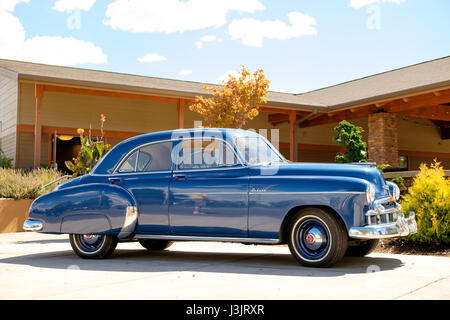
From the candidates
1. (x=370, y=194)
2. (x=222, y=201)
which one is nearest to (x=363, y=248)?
(x=370, y=194)

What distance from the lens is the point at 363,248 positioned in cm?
725

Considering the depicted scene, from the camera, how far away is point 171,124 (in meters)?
23.1

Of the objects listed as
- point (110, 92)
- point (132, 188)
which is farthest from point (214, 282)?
point (110, 92)

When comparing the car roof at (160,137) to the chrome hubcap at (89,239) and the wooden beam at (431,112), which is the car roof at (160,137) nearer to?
the chrome hubcap at (89,239)

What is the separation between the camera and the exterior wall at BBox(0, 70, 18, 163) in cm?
2022

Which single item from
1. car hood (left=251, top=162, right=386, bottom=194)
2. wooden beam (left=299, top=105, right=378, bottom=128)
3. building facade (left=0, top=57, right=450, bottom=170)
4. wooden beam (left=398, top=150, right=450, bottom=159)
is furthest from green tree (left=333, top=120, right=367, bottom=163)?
car hood (left=251, top=162, right=386, bottom=194)

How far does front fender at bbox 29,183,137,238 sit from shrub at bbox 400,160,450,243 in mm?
4565

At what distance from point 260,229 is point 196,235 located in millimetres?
876

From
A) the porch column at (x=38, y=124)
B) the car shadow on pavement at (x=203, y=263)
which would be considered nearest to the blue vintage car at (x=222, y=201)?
the car shadow on pavement at (x=203, y=263)

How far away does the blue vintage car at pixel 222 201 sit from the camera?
6.09 metres

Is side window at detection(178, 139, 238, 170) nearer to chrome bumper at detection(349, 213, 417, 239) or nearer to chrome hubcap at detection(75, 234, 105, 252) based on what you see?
chrome hubcap at detection(75, 234, 105, 252)

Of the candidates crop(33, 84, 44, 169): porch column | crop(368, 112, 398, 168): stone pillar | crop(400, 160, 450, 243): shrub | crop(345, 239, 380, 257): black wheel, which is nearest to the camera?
crop(345, 239, 380, 257): black wheel

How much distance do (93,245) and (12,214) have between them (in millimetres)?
6131
